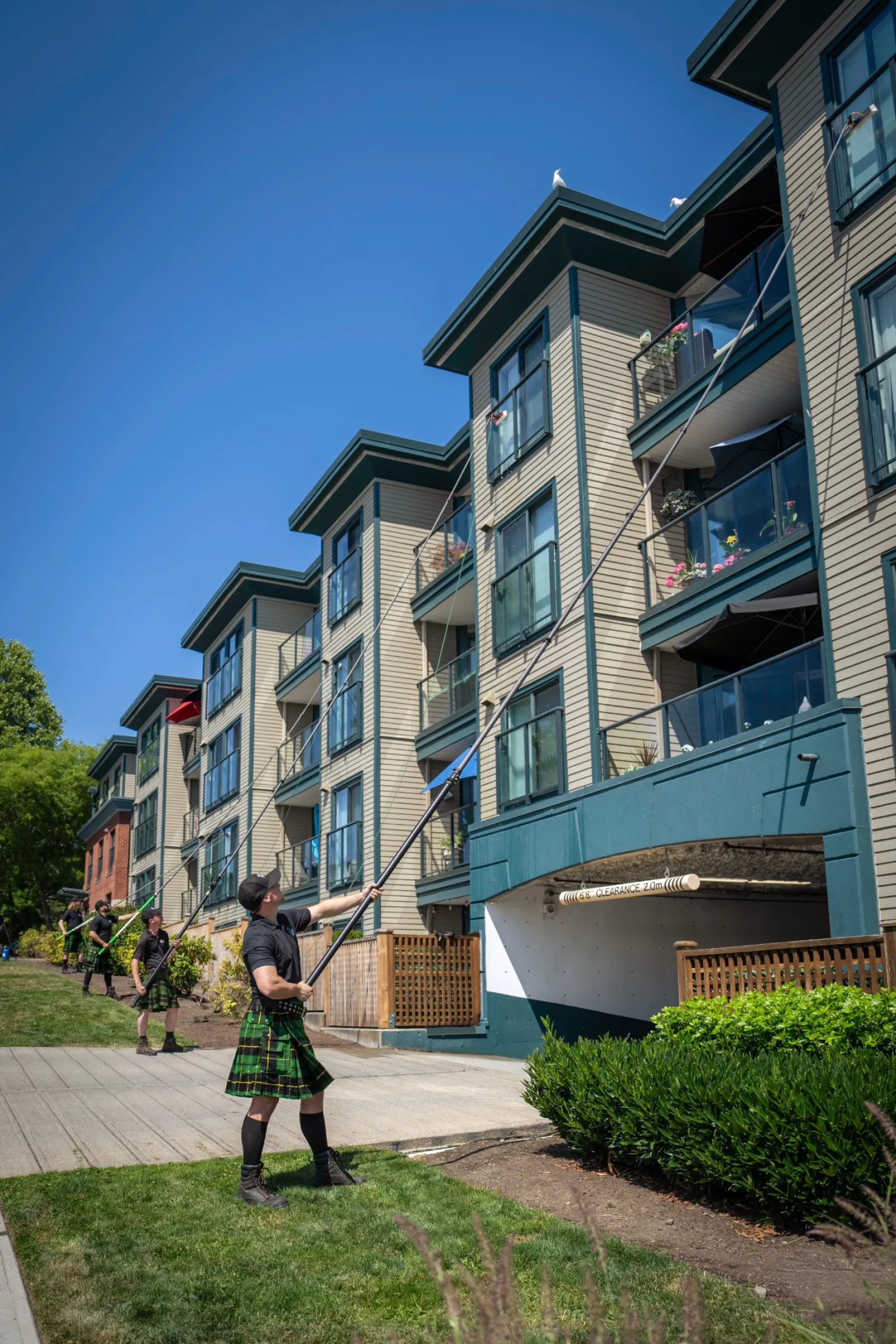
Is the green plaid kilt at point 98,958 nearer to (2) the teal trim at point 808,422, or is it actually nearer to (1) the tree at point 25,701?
(2) the teal trim at point 808,422

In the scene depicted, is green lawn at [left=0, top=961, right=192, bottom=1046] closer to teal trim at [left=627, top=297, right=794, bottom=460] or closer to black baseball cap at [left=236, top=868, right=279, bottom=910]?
black baseball cap at [left=236, top=868, right=279, bottom=910]

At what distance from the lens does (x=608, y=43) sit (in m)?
17.6

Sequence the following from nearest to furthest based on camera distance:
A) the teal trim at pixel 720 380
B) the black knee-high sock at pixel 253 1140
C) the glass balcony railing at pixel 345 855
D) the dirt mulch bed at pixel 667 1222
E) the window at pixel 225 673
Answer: the dirt mulch bed at pixel 667 1222 → the black knee-high sock at pixel 253 1140 → the teal trim at pixel 720 380 → the glass balcony railing at pixel 345 855 → the window at pixel 225 673

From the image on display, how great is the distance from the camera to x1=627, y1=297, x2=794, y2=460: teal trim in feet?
54.0

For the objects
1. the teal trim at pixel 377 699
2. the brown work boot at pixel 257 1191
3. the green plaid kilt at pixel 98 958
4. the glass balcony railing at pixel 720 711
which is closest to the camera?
the brown work boot at pixel 257 1191

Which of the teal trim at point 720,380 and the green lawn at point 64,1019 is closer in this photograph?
the teal trim at point 720,380

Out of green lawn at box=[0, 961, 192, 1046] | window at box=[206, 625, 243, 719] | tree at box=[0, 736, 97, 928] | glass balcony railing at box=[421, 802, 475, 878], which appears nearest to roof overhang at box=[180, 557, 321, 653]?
window at box=[206, 625, 243, 719]

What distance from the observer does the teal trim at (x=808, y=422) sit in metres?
13.5

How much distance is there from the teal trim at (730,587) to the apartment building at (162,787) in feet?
89.8

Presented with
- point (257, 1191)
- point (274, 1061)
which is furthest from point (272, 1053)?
point (257, 1191)

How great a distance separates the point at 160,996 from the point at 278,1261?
10495 millimetres

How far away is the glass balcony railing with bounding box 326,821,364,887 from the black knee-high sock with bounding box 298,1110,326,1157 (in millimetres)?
19548

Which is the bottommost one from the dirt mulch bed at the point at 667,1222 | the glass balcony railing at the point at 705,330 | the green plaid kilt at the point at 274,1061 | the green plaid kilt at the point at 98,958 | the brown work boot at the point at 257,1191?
the dirt mulch bed at the point at 667,1222

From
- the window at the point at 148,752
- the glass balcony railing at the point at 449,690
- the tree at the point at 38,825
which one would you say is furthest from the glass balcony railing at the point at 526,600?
the tree at the point at 38,825
